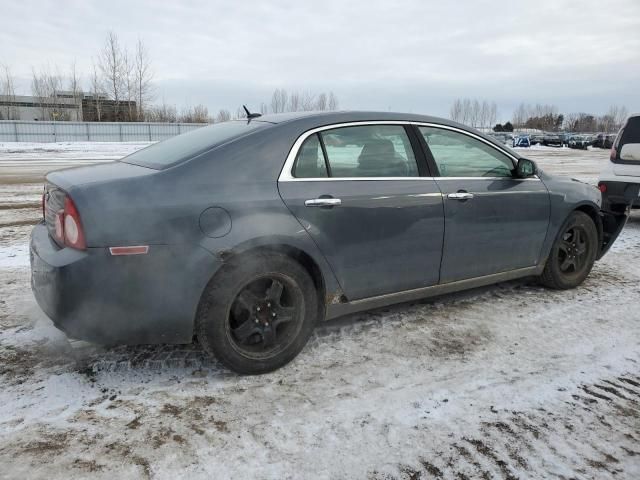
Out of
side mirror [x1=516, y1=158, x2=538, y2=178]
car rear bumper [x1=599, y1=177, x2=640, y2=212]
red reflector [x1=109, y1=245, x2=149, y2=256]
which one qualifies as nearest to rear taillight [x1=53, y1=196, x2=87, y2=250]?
red reflector [x1=109, y1=245, x2=149, y2=256]

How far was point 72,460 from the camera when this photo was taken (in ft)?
7.29

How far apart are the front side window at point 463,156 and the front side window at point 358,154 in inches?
9.5

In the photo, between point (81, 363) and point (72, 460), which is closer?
point (72, 460)

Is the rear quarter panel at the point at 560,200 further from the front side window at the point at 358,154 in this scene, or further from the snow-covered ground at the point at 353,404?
the front side window at the point at 358,154

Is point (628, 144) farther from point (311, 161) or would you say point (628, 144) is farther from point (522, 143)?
point (522, 143)

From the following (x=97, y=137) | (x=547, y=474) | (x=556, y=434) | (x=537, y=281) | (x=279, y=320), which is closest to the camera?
(x=547, y=474)

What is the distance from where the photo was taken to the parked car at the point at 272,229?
2.63 m

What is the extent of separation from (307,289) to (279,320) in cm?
26

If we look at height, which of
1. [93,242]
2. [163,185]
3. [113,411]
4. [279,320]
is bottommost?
[113,411]

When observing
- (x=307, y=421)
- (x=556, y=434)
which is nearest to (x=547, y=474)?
(x=556, y=434)

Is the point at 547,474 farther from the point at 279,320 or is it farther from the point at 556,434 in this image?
the point at 279,320

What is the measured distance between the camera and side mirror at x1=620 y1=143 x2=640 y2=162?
7293 millimetres

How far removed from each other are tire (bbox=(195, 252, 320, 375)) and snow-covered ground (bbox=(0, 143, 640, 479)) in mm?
152

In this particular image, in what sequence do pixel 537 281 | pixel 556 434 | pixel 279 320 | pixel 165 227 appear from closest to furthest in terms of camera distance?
1. pixel 556 434
2. pixel 165 227
3. pixel 279 320
4. pixel 537 281
